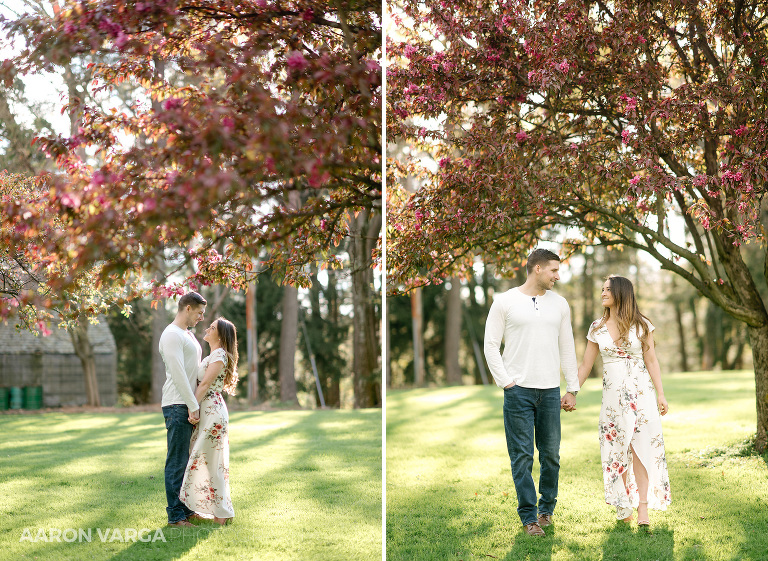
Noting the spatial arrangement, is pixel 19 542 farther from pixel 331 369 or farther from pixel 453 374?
pixel 453 374

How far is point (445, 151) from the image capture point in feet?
16.8

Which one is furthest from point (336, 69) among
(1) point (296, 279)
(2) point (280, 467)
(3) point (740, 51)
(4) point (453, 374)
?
(4) point (453, 374)

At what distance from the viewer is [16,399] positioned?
3.25 metres

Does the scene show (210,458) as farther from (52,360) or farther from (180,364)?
(52,360)

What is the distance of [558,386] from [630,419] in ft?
1.82

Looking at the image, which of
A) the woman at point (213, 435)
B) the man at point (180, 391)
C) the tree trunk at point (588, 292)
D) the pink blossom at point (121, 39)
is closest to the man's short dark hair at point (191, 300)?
the man at point (180, 391)

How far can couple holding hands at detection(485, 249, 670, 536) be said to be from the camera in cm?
387

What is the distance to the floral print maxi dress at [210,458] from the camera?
3568 mm

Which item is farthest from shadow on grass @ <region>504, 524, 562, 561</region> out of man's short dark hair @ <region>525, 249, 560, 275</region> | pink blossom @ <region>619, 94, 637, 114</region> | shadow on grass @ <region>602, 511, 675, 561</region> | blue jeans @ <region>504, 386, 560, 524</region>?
pink blossom @ <region>619, 94, 637, 114</region>

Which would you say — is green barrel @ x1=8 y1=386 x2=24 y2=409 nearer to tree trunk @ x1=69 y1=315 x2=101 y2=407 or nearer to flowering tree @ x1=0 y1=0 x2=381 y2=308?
tree trunk @ x1=69 y1=315 x2=101 y2=407

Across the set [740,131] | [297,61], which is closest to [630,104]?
[740,131]

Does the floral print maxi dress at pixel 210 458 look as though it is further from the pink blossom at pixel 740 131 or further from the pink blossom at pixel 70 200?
the pink blossom at pixel 740 131

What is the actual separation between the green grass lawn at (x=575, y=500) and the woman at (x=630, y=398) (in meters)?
0.27

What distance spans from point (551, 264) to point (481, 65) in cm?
172
